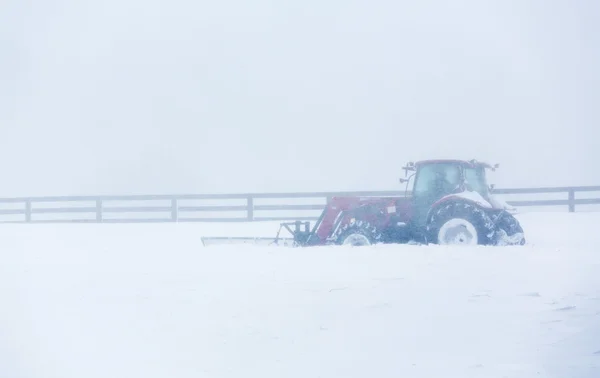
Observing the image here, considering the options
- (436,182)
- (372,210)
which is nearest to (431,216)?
(436,182)

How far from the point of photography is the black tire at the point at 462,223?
10789 mm

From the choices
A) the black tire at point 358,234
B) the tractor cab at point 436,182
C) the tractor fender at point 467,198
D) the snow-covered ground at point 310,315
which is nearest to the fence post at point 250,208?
the black tire at point 358,234

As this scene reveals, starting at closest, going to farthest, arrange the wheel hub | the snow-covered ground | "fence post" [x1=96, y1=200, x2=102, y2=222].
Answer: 1. the snow-covered ground
2. the wheel hub
3. "fence post" [x1=96, y1=200, x2=102, y2=222]

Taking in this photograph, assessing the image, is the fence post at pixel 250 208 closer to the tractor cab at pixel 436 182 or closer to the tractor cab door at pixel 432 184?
the tractor cab at pixel 436 182

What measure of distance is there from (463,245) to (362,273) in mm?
2779

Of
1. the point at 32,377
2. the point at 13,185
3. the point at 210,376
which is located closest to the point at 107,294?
the point at 32,377

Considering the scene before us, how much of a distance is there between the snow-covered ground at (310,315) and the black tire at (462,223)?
0.55 metres

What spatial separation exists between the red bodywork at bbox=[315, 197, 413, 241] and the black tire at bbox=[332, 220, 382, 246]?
9 centimetres

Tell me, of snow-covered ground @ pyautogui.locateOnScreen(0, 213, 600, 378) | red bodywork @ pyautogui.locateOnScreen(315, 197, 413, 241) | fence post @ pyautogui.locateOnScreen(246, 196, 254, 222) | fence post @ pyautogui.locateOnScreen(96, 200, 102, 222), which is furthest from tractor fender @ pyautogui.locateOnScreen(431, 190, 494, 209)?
fence post @ pyautogui.locateOnScreen(96, 200, 102, 222)

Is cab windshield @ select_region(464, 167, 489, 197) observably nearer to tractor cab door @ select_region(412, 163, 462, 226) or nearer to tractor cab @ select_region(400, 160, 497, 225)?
tractor cab @ select_region(400, 160, 497, 225)

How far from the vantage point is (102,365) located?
17.1ft

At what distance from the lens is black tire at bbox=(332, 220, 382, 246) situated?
36.7ft

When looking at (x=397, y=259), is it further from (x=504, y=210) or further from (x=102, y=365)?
(x=102, y=365)

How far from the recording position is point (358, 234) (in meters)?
11.3
